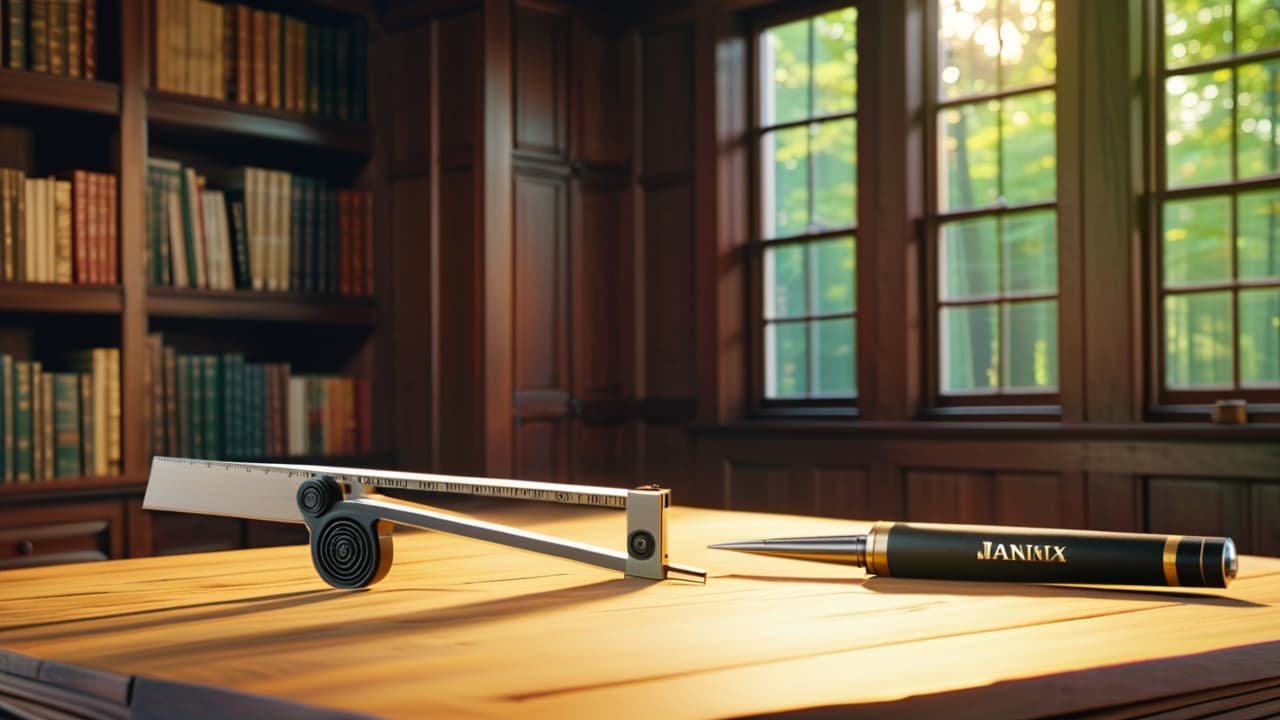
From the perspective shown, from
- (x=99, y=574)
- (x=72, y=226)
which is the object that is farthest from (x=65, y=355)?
(x=99, y=574)

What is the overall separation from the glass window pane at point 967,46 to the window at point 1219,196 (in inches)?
22.6

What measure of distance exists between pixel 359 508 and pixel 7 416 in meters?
3.12

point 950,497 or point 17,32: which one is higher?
Result: point 17,32

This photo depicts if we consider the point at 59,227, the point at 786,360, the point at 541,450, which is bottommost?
the point at 541,450

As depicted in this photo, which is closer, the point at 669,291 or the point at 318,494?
the point at 318,494

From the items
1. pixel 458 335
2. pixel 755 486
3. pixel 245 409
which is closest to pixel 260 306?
pixel 245 409

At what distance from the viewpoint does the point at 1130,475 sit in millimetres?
3572

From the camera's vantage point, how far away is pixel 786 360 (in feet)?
15.3

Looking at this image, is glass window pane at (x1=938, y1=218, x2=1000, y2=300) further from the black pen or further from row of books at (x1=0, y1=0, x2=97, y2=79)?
the black pen

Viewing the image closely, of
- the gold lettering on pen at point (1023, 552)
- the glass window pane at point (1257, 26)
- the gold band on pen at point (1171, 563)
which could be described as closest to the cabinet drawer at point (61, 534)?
the gold lettering on pen at point (1023, 552)

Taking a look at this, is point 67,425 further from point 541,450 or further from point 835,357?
point 835,357

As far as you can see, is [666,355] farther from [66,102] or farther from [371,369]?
[66,102]

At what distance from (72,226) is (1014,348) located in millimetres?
Answer: 2980

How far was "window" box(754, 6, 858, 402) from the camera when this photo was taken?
14.7 feet
